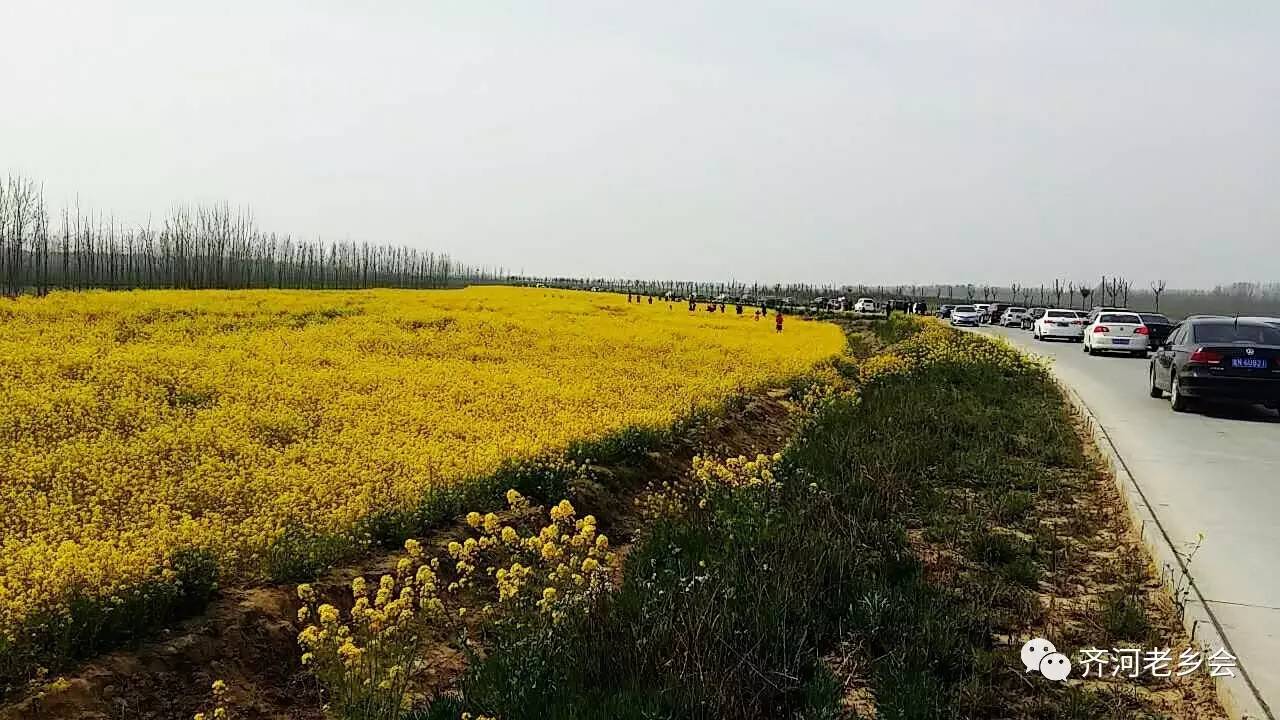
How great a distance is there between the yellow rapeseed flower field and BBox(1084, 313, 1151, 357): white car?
976 centimetres

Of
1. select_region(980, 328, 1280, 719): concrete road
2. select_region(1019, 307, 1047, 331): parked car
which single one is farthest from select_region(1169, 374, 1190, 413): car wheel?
select_region(1019, 307, 1047, 331): parked car

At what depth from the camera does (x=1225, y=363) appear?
1254cm

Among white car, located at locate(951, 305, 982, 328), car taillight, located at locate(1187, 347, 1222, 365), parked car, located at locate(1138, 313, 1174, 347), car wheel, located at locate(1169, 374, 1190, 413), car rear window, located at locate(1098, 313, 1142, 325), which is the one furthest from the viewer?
white car, located at locate(951, 305, 982, 328)

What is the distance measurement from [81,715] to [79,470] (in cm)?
408

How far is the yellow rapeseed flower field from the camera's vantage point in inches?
262

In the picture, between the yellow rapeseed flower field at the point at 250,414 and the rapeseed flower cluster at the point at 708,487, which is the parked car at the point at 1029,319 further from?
the rapeseed flower cluster at the point at 708,487

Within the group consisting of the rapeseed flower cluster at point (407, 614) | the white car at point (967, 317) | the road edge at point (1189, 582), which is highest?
the white car at point (967, 317)

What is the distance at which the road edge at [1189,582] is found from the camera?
3.89m

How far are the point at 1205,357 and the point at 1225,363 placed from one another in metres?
0.26

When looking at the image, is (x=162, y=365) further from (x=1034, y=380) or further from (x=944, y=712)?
(x=1034, y=380)

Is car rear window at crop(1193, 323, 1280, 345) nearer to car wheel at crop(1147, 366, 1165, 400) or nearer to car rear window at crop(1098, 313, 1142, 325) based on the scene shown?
car wheel at crop(1147, 366, 1165, 400)

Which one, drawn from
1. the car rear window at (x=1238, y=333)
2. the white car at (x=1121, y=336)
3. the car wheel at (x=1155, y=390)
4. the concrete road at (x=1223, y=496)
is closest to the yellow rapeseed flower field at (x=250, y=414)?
the concrete road at (x=1223, y=496)

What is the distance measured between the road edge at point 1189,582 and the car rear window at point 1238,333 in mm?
4778

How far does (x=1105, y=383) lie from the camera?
56.4 feet
